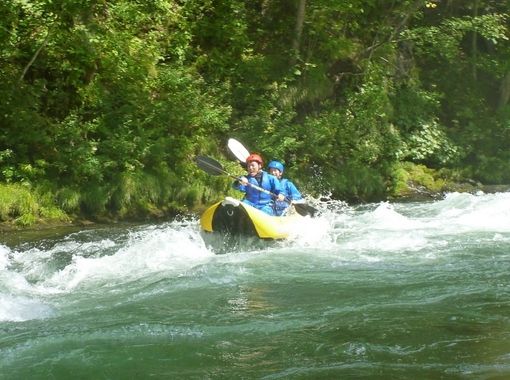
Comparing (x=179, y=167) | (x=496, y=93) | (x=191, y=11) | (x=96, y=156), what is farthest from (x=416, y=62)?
(x=96, y=156)

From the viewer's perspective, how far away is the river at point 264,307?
12.6 feet

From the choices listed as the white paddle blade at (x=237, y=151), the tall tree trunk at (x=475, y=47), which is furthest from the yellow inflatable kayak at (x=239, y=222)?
the tall tree trunk at (x=475, y=47)

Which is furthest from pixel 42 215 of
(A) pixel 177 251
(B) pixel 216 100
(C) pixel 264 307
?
(C) pixel 264 307

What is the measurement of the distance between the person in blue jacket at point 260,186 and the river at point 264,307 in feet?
2.29

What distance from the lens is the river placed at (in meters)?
3.86

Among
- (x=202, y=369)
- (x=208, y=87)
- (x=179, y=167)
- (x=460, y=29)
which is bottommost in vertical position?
(x=202, y=369)

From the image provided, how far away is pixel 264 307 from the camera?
5.09 meters

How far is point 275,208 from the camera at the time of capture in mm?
8844

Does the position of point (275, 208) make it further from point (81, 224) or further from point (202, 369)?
point (202, 369)

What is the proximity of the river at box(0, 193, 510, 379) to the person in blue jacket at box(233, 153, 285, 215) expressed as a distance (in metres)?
0.70

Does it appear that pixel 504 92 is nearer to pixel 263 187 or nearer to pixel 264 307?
pixel 263 187

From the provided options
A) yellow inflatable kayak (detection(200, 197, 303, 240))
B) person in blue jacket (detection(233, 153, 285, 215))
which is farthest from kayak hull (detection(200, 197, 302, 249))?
person in blue jacket (detection(233, 153, 285, 215))

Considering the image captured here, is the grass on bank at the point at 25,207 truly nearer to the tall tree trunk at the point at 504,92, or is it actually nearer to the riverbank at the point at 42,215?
the riverbank at the point at 42,215

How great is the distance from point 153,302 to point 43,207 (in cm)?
525
